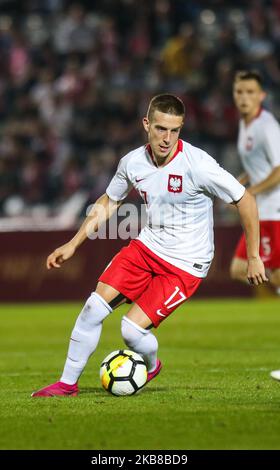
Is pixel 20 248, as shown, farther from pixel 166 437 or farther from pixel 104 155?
pixel 166 437

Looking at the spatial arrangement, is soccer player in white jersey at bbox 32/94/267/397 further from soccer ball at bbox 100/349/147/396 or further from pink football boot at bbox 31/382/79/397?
soccer ball at bbox 100/349/147/396

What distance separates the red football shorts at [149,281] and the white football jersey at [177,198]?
0.06m

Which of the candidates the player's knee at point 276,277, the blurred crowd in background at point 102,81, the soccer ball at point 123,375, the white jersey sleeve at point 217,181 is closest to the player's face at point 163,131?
the white jersey sleeve at point 217,181

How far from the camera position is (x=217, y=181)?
8148 millimetres

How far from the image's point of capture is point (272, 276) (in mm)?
12281

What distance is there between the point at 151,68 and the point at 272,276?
426 inches

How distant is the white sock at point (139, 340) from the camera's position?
8391mm

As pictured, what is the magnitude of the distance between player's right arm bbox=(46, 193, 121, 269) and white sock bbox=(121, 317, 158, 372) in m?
0.66

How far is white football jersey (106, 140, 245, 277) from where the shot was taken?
831 centimetres

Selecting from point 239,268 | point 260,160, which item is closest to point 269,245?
point 239,268

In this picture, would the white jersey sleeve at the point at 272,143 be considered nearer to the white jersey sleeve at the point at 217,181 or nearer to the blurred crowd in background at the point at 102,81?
the white jersey sleeve at the point at 217,181

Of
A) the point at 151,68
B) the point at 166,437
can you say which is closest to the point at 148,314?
the point at 166,437

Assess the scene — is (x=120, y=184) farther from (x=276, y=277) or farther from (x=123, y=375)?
(x=276, y=277)

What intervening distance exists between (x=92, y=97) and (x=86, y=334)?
14.0 m
